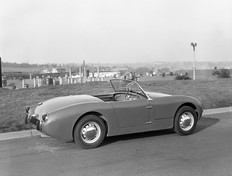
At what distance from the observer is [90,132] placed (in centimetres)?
560

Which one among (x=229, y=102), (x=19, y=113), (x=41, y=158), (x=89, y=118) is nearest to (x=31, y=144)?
(x=41, y=158)

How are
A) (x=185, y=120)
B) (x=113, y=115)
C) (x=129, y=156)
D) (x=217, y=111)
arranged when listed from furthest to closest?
(x=217, y=111), (x=185, y=120), (x=113, y=115), (x=129, y=156)

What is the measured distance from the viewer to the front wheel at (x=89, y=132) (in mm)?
5535

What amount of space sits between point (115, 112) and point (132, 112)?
356 millimetres

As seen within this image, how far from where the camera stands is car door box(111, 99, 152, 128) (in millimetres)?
5871

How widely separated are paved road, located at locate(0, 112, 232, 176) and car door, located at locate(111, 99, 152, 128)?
418mm

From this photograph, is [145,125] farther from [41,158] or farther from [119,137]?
[41,158]

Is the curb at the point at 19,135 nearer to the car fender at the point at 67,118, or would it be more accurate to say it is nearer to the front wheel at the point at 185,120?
the car fender at the point at 67,118

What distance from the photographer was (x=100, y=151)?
5.54 meters

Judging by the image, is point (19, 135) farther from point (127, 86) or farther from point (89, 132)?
point (127, 86)

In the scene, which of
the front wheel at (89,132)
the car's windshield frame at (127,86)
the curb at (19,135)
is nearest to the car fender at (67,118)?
the front wheel at (89,132)

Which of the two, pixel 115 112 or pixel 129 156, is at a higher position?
pixel 115 112

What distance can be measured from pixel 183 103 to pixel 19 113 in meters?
4.76

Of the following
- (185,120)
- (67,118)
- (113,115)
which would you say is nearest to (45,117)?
(67,118)
